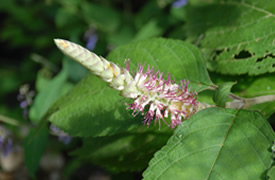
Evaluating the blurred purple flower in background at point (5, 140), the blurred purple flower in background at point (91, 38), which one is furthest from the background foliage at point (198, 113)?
the blurred purple flower in background at point (91, 38)

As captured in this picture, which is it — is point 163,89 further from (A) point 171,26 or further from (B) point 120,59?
(A) point 171,26

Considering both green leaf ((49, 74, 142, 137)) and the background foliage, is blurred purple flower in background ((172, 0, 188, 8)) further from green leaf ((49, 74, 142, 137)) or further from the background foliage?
green leaf ((49, 74, 142, 137))

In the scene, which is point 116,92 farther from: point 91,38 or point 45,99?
point 91,38

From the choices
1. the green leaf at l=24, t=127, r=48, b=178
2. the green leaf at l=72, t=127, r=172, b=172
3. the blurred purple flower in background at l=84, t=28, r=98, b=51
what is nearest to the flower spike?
the green leaf at l=72, t=127, r=172, b=172

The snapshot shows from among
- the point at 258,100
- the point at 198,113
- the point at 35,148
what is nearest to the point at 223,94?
the point at 198,113

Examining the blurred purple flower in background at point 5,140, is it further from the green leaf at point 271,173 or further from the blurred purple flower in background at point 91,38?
the green leaf at point 271,173

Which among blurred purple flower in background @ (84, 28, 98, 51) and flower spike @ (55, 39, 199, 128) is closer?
flower spike @ (55, 39, 199, 128)

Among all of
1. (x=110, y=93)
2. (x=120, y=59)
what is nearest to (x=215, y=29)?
(x=120, y=59)
